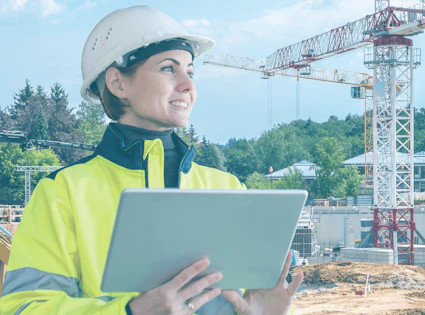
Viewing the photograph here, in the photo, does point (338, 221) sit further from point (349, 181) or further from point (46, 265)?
point (46, 265)

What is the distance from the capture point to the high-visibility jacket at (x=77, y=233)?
4.01 ft

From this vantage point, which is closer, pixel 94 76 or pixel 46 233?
pixel 46 233

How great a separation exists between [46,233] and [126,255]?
24 centimetres

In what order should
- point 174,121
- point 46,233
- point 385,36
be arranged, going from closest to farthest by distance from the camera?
point 46,233
point 174,121
point 385,36

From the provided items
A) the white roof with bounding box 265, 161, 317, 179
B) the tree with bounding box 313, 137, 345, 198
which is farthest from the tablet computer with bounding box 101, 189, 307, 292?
the white roof with bounding box 265, 161, 317, 179

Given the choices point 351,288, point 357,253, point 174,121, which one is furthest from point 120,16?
point 357,253

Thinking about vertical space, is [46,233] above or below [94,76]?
below

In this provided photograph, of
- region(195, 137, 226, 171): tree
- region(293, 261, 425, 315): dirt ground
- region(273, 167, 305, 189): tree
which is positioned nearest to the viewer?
region(293, 261, 425, 315): dirt ground

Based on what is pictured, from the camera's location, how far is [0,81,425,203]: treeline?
35562 millimetres

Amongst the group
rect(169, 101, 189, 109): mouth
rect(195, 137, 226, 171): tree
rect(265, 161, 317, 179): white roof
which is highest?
rect(195, 137, 226, 171): tree

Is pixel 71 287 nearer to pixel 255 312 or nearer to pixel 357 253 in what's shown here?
pixel 255 312

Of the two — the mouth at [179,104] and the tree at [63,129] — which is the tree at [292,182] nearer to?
the tree at [63,129]

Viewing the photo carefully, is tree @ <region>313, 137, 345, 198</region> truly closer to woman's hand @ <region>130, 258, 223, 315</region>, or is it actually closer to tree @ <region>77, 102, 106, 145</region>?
tree @ <region>77, 102, 106, 145</region>

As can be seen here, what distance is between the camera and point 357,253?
19047mm
